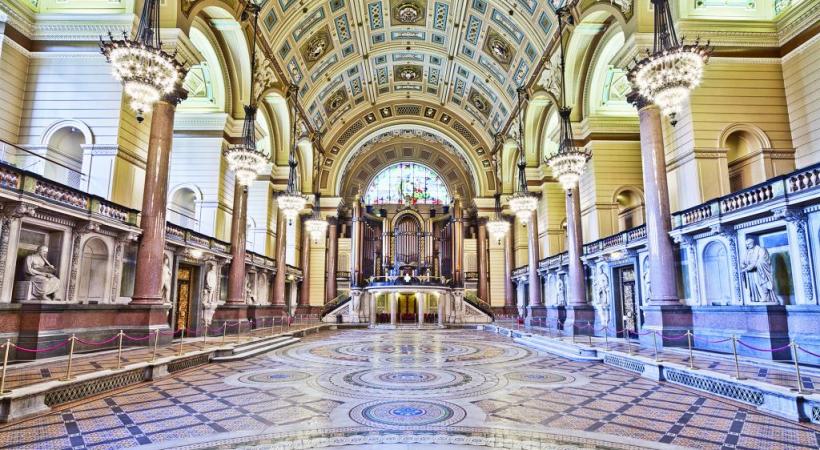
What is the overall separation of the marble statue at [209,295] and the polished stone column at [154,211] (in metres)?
4.05

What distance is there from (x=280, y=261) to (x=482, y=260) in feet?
44.1

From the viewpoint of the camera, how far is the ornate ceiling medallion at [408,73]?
2515 cm

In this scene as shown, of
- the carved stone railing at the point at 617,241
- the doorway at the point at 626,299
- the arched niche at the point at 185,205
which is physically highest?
the arched niche at the point at 185,205

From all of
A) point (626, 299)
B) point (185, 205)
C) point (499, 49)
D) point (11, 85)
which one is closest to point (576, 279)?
point (626, 299)

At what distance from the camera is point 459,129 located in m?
28.4

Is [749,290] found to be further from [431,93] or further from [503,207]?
[431,93]

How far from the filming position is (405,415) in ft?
15.2

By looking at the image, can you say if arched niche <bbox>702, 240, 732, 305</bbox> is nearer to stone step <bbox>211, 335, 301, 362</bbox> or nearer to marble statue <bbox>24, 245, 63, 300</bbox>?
stone step <bbox>211, 335, 301, 362</bbox>

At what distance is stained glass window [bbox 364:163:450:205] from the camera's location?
104ft

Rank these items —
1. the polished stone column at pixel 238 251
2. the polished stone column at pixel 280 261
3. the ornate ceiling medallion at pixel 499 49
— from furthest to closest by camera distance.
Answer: the polished stone column at pixel 280 261 → the ornate ceiling medallion at pixel 499 49 → the polished stone column at pixel 238 251

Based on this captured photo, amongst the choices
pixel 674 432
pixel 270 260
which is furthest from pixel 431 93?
pixel 674 432

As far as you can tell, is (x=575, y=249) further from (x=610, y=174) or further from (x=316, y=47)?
(x=316, y=47)

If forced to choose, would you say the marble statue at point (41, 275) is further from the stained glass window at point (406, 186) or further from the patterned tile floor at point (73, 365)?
the stained glass window at point (406, 186)

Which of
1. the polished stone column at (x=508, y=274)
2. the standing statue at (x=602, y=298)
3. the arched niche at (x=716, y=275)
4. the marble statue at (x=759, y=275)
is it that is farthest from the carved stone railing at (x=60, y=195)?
the polished stone column at (x=508, y=274)
